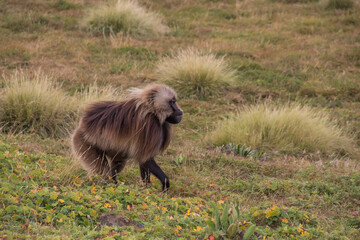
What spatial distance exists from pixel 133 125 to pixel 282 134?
11.2 feet

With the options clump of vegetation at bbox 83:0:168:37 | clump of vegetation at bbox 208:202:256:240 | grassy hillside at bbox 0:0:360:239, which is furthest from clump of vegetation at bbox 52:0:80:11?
clump of vegetation at bbox 208:202:256:240

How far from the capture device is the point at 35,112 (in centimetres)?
761

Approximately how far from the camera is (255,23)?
15602 mm

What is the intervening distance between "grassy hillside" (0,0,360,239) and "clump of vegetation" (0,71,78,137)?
0.9 inches

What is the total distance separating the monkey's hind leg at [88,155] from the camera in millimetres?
5156

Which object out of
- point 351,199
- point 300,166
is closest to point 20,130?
point 300,166

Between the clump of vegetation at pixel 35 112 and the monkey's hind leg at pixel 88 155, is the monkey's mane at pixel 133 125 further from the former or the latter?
the clump of vegetation at pixel 35 112

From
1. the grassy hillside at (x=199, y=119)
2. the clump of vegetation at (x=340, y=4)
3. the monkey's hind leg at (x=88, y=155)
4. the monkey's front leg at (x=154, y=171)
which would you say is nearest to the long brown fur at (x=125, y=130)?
the monkey's hind leg at (x=88, y=155)

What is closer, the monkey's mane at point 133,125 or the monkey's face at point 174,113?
the monkey's mane at point 133,125

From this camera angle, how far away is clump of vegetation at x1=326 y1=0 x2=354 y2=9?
55.1 feet

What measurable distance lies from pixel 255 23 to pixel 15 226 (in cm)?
1313

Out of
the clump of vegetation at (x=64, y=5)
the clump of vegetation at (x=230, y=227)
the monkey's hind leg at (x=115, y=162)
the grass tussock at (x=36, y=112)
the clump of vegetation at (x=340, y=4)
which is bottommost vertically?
the grass tussock at (x=36, y=112)

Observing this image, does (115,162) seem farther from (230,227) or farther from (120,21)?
(120,21)

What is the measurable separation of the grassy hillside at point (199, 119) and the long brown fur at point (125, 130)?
267mm
